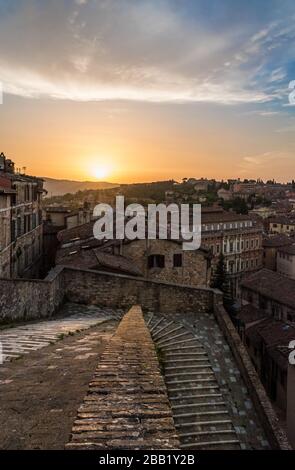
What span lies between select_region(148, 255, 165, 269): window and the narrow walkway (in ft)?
32.9

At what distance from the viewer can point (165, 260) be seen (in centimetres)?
2411

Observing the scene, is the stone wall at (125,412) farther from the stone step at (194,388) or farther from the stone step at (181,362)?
the stone step at (181,362)

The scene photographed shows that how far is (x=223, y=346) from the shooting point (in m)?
13.8

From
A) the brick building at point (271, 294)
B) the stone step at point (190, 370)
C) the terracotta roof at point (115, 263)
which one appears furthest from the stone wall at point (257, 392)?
the brick building at point (271, 294)

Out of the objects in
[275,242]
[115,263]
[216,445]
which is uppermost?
[115,263]

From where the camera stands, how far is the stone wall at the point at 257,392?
29.2 ft

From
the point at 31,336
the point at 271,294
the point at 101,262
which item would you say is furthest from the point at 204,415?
the point at 271,294

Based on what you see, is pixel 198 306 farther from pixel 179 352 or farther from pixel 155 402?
pixel 155 402

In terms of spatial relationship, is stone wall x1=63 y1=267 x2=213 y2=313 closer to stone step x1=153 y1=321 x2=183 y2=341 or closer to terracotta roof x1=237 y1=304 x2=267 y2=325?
stone step x1=153 y1=321 x2=183 y2=341

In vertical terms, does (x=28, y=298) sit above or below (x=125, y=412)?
below

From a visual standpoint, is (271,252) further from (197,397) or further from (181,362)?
(197,397)

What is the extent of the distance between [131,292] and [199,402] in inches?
323

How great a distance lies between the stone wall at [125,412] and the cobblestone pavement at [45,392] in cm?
51
